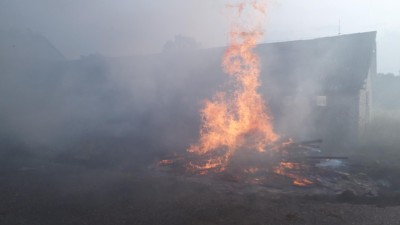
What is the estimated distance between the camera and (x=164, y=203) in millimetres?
7734

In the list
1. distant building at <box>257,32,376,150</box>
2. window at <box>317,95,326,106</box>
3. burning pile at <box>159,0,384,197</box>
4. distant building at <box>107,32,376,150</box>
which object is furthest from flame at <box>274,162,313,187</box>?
window at <box>317,95,326,106</box>

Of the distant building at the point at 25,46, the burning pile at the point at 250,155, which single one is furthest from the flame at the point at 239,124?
the distant building at the point at 25,46

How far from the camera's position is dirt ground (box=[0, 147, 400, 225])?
6762 millimetres

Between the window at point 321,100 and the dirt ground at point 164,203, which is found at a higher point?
the window at point 321,100

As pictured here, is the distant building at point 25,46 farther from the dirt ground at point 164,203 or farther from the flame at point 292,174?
the flame at point 292,174

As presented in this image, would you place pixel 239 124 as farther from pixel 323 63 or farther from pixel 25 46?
pixel 25 46

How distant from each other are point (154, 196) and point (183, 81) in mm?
12762

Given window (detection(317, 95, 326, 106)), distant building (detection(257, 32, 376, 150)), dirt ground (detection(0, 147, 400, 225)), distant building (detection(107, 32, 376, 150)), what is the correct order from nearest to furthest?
dirt ground (detection(0, 147, 400, 225)) < distant building (detection(257, 32, 376, 150)) < distant building (detection(107, 32, 376, 150)) < window (detection(317, 95, 326, 106))

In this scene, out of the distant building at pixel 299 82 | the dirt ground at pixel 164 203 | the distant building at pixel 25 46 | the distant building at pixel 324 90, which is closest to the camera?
the dirt ground at pixel 164 203

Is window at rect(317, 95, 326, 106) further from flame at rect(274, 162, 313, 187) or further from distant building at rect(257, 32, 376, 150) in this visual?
flame at rect(274, 162, 313, 187)

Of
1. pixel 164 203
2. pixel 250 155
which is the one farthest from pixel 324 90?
pixel 164 203

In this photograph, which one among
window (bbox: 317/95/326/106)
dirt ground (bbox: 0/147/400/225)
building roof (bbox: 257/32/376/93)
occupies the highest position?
building roof (bbox: 257/32/376/93)

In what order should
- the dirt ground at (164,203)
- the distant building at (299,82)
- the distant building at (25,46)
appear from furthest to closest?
the distant building at (25,46), the distant building at (299,82), the dirt ground at (164,203)

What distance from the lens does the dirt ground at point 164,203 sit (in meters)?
6.76
